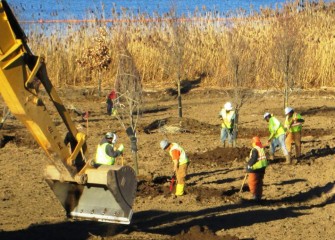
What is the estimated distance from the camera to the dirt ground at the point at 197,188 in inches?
596

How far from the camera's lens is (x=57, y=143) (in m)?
12.1

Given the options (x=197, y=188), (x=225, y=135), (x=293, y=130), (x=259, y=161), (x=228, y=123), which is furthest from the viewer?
(x=225, y=135)

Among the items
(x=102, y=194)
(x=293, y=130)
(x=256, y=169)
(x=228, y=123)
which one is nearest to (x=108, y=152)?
(x=256, y=169)

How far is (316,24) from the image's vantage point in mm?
39562

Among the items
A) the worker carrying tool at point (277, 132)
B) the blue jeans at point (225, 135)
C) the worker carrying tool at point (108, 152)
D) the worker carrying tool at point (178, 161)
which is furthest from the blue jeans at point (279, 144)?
the worker carrying tool at point (108, 152)

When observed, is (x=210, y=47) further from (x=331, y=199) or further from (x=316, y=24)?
(x=331, y=199)

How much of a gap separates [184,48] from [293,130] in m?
13.9

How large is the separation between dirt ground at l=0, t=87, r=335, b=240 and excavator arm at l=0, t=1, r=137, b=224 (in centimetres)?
165

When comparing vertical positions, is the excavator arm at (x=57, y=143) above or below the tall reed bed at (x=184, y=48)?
below

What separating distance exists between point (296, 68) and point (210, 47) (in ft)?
32.3

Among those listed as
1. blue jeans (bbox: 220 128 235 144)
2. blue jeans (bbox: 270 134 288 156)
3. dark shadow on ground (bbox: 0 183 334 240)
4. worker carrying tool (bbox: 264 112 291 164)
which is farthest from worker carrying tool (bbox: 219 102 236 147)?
dark shadow on ground (bbox: 0 183 334 240)

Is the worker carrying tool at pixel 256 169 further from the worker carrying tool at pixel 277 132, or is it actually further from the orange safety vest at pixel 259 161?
the worker carrying tool at pixel 277 132

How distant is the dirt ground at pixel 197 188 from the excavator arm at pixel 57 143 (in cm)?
165

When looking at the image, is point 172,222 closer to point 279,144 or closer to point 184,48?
point 279,144
